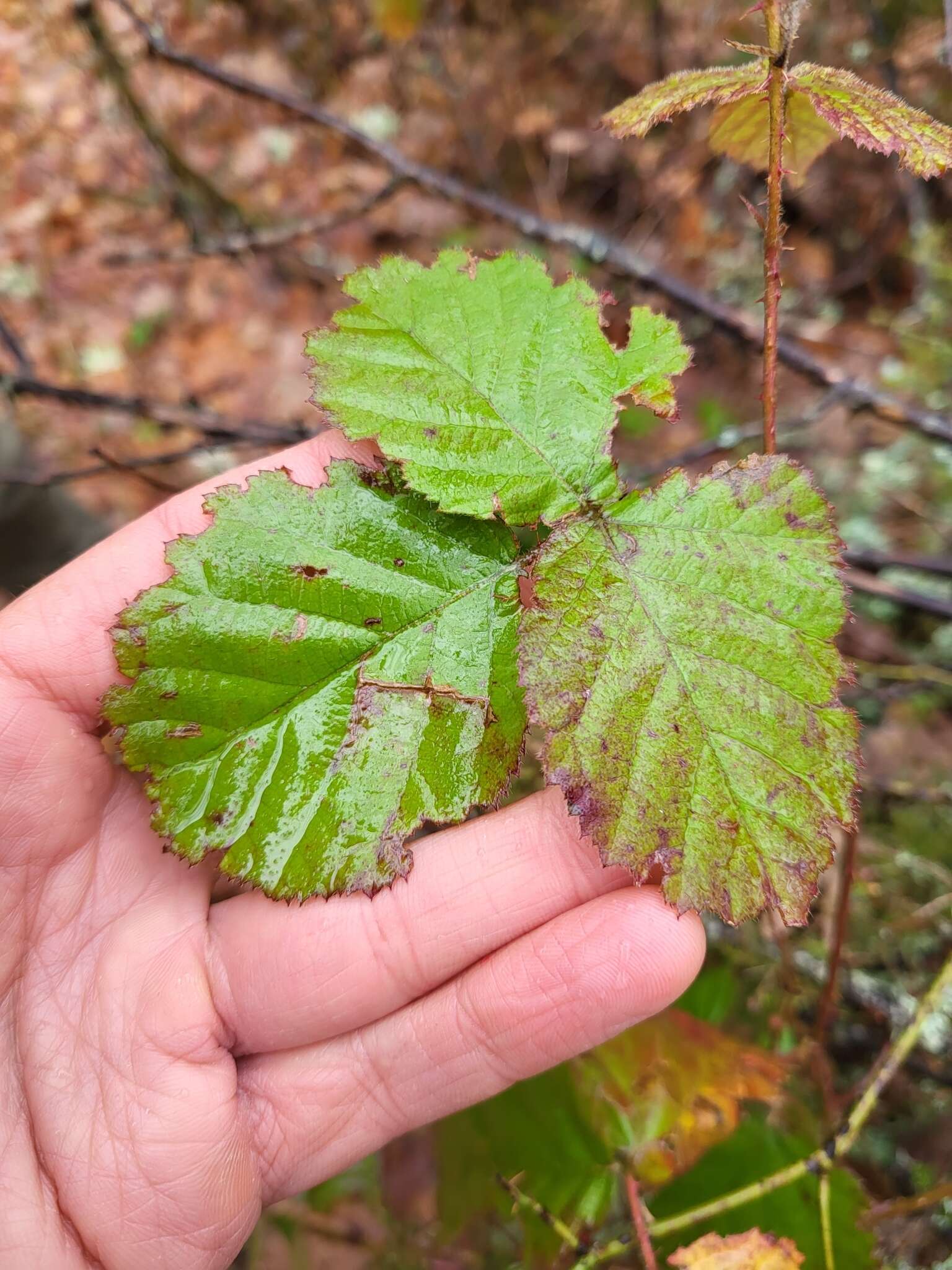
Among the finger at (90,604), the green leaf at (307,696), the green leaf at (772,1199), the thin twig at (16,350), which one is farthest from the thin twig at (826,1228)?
the thin twig at (16,350)

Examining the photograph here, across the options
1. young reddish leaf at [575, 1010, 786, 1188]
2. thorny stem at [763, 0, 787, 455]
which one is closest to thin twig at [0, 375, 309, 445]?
thorny stem at [763, 0, 787, 455]

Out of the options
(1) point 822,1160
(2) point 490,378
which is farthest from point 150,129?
(1) point 822,1160

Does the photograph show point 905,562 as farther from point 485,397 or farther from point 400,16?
point 400,16

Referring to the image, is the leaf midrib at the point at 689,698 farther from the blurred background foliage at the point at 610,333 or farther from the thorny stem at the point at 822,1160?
the thorny stem at the point at 822,1160

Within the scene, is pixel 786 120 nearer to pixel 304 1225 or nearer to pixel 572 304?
pixel 572 304

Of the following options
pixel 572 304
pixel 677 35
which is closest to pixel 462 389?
pixel 572 304

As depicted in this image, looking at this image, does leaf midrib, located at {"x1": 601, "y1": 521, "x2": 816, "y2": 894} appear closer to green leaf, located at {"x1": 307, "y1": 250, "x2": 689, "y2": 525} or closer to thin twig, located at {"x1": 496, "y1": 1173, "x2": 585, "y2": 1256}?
green leaf, located at {"x1": 307, "y1": 250, "x2": 689, "y2": 525}
